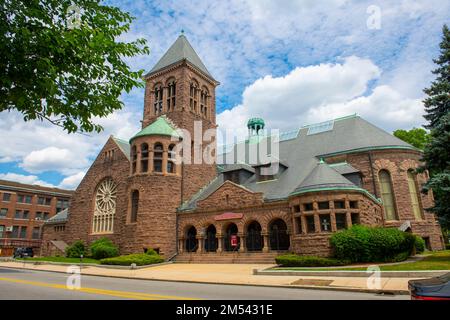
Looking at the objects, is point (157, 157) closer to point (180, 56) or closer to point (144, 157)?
point (144, 157)

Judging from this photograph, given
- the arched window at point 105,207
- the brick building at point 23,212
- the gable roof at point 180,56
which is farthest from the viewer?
the brick building at point 23,212

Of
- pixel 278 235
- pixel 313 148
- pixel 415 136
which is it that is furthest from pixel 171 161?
pixel 415 136

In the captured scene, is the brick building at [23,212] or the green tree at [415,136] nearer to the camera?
the green tree at [415,136]

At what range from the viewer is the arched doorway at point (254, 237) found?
87.8ft

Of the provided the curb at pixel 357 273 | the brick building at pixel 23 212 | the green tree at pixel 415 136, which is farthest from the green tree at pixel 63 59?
the brick building at pixel 23 212

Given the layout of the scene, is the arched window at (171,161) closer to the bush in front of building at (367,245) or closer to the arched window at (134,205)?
the arched window at (134,205)

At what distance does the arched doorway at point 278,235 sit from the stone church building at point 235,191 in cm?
8

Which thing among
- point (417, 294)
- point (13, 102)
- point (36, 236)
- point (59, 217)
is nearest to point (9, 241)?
point (36, 236)

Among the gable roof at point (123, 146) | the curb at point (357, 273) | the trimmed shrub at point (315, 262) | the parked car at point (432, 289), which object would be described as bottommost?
the curb at point (357, 273)

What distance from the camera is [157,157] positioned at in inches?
1264

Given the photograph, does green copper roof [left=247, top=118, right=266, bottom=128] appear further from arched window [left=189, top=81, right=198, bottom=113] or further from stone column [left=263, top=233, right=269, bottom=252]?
stone column [left=263, top=233, right=269, bottom=252]

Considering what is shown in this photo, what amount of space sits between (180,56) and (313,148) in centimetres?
1982

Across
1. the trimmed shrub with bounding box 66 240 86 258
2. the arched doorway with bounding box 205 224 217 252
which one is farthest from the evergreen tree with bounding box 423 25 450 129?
the trimmed shrub with bounding box 66 240 86 258

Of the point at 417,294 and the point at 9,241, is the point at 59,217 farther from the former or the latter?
the point at 417,294
